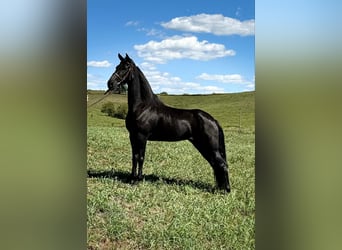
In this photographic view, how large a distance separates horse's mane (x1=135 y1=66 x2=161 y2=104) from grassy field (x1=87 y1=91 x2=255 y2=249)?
2.1 inches

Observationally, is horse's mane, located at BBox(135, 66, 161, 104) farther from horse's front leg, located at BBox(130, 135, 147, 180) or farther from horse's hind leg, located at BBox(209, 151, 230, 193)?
horse's hind leg, located at BBox(209, 151, 230, 193)

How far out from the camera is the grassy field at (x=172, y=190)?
2549mm

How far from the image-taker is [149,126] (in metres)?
2.64

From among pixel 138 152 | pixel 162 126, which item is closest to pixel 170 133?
pixel 162 126

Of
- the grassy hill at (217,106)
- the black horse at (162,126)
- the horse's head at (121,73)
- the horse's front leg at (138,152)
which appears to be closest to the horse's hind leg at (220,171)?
the black horse at (162,126)

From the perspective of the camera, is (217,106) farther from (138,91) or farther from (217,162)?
(138,91)

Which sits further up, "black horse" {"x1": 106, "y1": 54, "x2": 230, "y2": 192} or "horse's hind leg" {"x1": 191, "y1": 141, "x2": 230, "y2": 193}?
"black horse" {"x1": 106, "y1": 54, "x2": 230, "y2": 192}

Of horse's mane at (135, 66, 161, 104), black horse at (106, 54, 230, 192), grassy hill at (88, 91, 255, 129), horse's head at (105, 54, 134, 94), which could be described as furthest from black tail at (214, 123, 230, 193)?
horse's head at (105, 54, 134, 94)

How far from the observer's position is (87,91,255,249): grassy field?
2549 mm

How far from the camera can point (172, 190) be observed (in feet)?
8.68

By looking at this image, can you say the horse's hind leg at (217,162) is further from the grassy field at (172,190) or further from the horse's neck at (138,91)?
the horse's neck at (138,91)

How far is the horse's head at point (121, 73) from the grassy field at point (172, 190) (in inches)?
2.8

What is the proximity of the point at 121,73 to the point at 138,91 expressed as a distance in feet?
0.42
